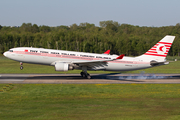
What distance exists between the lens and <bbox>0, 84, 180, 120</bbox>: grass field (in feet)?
53.3

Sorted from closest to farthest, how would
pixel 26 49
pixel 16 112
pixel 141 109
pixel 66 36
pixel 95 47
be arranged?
pixel 16 112 < pixel 141 109 < pixel 26 49 < pixel 95 47 < pixel 66 36

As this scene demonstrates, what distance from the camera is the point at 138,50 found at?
121 meters

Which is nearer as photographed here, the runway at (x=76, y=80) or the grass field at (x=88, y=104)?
the grass field at (x=88, y=104)

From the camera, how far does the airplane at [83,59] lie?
35844 mm

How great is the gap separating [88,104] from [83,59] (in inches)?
710

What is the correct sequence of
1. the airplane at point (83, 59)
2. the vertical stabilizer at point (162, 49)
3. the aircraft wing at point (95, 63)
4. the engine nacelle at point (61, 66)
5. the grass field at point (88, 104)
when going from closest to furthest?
1. the grass field at point (88, 104)
2. the engine nacelle at point (61, 66)
3. the aircraft wing at point (95, 63)
4. the airplane at point (83, 59)
5. the vertical stabilizer at point (162, 49)

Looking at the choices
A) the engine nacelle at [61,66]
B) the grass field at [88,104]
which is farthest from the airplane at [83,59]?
the grass field at [88,104]

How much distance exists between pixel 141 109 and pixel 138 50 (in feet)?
346

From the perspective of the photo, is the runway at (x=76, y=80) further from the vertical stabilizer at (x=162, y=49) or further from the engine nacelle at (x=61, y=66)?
the vertical stabilizer at (x=162, y=49)

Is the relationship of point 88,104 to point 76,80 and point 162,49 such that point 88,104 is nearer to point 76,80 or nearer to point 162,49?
point 76,80

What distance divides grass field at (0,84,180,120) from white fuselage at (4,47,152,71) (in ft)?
32.2

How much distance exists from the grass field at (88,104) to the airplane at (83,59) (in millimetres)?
9677

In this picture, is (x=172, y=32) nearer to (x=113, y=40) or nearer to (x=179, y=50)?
(x=179, y=50)

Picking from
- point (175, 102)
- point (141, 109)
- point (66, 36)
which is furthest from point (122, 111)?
point (66, 36)
